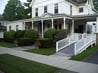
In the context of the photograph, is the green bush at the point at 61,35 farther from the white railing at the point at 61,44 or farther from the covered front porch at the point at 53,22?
the covered front porch at the point at 53,22

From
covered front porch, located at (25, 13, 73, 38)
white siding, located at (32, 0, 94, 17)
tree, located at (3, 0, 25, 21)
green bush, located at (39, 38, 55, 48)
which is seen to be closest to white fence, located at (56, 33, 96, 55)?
green bush, located at (39, 38, 55, 48)

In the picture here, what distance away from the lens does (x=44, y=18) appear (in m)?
24.2

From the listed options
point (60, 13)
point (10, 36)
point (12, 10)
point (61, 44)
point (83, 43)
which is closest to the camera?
point (83, 43)

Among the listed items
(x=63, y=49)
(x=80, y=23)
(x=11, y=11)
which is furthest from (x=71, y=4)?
(x=11, y=11)

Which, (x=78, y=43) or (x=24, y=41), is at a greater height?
(x=78, y=43)

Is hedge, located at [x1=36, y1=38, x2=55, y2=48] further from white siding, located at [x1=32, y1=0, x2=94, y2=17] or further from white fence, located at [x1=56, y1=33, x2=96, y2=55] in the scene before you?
white siding, located at [x1=32, y1=0, x2=94, y2=17]

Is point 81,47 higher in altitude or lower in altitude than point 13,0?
lower

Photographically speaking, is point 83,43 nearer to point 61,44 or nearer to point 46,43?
point 61,44

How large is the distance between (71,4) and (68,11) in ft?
5.01

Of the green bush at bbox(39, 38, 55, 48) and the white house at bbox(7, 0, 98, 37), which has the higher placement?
the white house at bbox(7, 0, 98, 37)

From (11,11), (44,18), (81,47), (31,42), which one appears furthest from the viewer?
(11,11)

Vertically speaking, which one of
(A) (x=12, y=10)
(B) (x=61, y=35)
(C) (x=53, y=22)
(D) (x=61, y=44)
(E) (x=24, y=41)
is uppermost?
(A) (x=12, y=10)

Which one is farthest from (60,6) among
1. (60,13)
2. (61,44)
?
(61,44)

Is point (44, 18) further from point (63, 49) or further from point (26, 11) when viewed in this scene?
point (26, 11)
